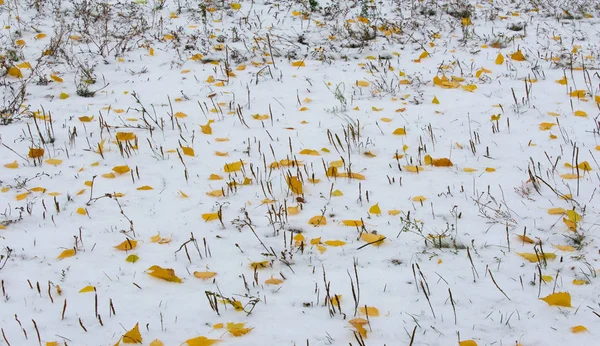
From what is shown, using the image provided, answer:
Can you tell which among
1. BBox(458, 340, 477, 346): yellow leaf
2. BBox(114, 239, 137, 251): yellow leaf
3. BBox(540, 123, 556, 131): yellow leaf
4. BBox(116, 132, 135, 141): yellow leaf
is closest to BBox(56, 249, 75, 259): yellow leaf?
BBox(114, 239, 137, 251): yellow leaf

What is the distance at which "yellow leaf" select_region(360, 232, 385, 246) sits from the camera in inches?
101

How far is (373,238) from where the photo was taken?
2.59 metres

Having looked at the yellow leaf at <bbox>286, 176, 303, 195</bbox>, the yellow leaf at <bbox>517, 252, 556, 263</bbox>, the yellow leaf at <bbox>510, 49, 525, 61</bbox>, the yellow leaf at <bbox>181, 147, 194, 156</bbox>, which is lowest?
the yellow leaf at <bbox>517, 252, 556, 263</bbox>

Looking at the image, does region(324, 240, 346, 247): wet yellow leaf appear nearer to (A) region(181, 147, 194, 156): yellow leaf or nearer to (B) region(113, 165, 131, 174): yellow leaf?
(A) region(181, 147, 194, 156): yellow leaf

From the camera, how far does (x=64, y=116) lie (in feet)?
14.0

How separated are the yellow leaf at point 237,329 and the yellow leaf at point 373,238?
83 centimetres

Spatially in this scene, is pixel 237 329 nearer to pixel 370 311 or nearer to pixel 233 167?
pixel 370 311

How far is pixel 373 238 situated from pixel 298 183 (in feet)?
2.22

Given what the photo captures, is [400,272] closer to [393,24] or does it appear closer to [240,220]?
[240,220]

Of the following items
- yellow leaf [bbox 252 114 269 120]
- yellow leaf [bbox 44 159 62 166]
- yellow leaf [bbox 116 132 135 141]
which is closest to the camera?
yellow leaf [bbox 44 159 62 166]

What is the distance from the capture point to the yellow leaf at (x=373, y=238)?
2.56 m

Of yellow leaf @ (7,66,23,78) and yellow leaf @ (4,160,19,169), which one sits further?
yellow leaf @ (7,66,23,78)

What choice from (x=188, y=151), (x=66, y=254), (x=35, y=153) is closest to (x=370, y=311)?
(x=66, y=254)

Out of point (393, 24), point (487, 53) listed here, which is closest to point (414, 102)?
point (487, 53)
